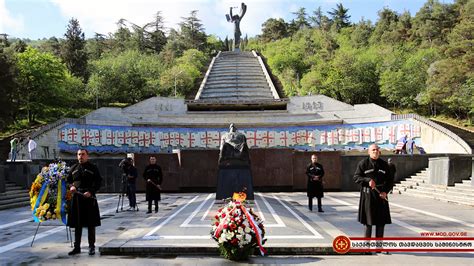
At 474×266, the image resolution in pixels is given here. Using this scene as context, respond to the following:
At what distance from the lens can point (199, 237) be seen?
6.53 metres

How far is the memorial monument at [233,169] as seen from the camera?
1158cm

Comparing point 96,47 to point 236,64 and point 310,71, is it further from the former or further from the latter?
point 310,71

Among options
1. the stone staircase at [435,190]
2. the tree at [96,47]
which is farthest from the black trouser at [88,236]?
the tree at [96,47]

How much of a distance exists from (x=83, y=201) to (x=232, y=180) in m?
6.01

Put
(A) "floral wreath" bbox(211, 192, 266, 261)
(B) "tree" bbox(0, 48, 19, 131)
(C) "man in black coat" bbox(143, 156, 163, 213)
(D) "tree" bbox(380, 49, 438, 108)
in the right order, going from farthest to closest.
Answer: (D) "tree" bbox(380, 49, 438, 108) → (B) "tree" bbox(0, 48, 19, 131) → (C) "man in black coat" bbox(143, 156, 163, 213) → (A) "floral wreath" bbox(211, 192, 266, 261)

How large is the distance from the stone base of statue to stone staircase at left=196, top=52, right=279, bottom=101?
2411cm

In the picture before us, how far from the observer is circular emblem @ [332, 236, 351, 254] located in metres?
5.49

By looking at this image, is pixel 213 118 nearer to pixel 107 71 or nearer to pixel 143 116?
pixel 143 116

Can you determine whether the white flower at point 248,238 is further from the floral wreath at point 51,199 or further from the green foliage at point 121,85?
the green foliage at point 121,85

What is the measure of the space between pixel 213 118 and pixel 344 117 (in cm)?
988

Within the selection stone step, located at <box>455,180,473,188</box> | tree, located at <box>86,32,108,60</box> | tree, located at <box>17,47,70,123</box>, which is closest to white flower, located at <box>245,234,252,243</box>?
stone step, located at <box>455,180,473,188</box>

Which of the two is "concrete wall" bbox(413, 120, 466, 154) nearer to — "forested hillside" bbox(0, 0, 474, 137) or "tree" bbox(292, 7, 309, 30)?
"forested hillside" bbox(0, 0, 474, 137)

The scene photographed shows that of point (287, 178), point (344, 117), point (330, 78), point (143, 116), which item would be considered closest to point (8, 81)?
point (143, 116)

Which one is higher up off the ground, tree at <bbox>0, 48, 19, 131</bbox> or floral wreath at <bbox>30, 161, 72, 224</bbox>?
tree at <bbox>0, 48, 19, 131</bbox>
